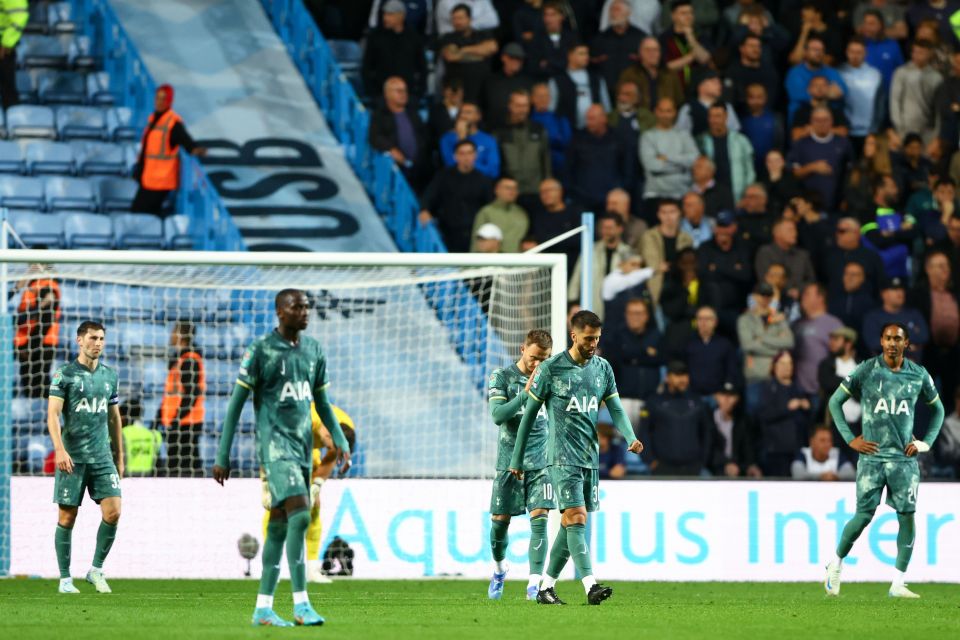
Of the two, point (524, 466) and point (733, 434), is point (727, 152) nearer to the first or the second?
point (733, 434)

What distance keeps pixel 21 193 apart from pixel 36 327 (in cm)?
372

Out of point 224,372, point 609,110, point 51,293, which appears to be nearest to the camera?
point 51,293

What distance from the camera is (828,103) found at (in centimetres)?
2075

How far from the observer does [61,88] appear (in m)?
21.1

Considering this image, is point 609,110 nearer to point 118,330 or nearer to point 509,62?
point 509,62

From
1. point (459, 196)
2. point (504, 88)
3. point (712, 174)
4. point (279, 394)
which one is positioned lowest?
point (279, 394)

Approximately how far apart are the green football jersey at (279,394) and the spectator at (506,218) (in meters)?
8.77

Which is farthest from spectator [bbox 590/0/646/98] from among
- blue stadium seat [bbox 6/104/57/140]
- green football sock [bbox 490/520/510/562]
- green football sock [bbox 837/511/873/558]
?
green football sock [bbox 490/520/510/562]

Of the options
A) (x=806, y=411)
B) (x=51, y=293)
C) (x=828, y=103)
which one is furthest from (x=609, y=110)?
(x=51, y=293)

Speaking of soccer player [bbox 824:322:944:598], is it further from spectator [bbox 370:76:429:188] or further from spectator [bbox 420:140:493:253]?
spectator [bbox 370:76:429:188]

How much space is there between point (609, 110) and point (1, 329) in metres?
7.89

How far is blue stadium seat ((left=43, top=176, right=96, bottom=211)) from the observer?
19844 mm

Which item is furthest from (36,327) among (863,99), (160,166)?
(863,99)

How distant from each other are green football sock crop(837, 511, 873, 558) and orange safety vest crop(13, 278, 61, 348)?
24.6 ft
